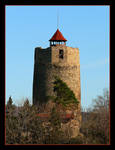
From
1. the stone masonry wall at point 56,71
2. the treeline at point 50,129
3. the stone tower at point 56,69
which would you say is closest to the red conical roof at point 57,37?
the stone tower at point 56,69

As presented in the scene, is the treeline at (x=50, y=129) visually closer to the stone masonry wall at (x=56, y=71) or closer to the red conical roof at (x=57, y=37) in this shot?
the stone masonry wall at (x=56, y=71)

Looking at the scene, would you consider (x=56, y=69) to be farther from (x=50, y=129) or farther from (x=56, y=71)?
(x=50, y=129)

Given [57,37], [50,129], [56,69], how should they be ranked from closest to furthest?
[50,129] → [56,69] → [57,37]

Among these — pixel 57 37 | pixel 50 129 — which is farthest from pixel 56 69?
pixel 50 129

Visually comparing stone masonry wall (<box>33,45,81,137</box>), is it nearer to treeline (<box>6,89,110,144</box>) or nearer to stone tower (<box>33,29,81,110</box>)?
stone tower (<box>33,29,81,110</box>)

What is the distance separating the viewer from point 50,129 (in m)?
34.9

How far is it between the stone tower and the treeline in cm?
424

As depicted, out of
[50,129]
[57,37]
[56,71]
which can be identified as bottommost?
[50,129]

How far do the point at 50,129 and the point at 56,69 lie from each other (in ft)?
27.8

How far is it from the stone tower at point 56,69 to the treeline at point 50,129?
13.9 feet

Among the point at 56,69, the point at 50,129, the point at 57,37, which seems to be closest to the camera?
the point at 50,129

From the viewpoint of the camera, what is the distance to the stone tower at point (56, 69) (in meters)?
42.0
